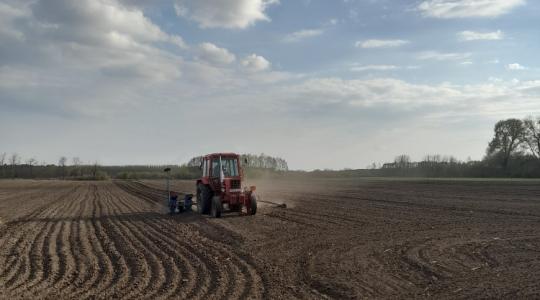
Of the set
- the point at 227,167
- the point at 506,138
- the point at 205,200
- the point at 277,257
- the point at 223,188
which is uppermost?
the point at 506,138

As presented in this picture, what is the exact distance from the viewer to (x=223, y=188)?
1719 cm

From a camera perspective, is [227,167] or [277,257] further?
[227,167]

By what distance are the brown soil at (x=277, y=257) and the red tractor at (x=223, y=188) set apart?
2.53 ft

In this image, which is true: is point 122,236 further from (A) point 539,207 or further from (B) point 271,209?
(A) point 539,207

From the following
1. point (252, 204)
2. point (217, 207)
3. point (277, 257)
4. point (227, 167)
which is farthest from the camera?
point (227, 167)

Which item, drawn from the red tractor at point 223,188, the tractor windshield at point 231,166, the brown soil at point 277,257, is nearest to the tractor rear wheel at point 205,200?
the red tractor at point 223,188

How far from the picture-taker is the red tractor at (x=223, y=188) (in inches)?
673

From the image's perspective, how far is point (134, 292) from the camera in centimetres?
705

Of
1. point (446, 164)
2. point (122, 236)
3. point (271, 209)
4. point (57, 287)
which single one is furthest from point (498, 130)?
point (57, 287)

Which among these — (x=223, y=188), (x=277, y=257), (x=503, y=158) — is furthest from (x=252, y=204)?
(x=503, y=158)

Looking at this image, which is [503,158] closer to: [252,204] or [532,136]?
[532,136]

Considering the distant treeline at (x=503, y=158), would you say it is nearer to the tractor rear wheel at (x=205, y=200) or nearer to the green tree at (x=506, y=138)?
the green tree at (x=506, y=138)

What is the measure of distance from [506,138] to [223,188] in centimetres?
5709

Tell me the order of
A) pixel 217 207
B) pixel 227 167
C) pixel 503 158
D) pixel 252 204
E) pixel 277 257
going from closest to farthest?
pixel 277 257
pixel 217 207
pixel 252 204
pixel 227 167
pixel 503 158
